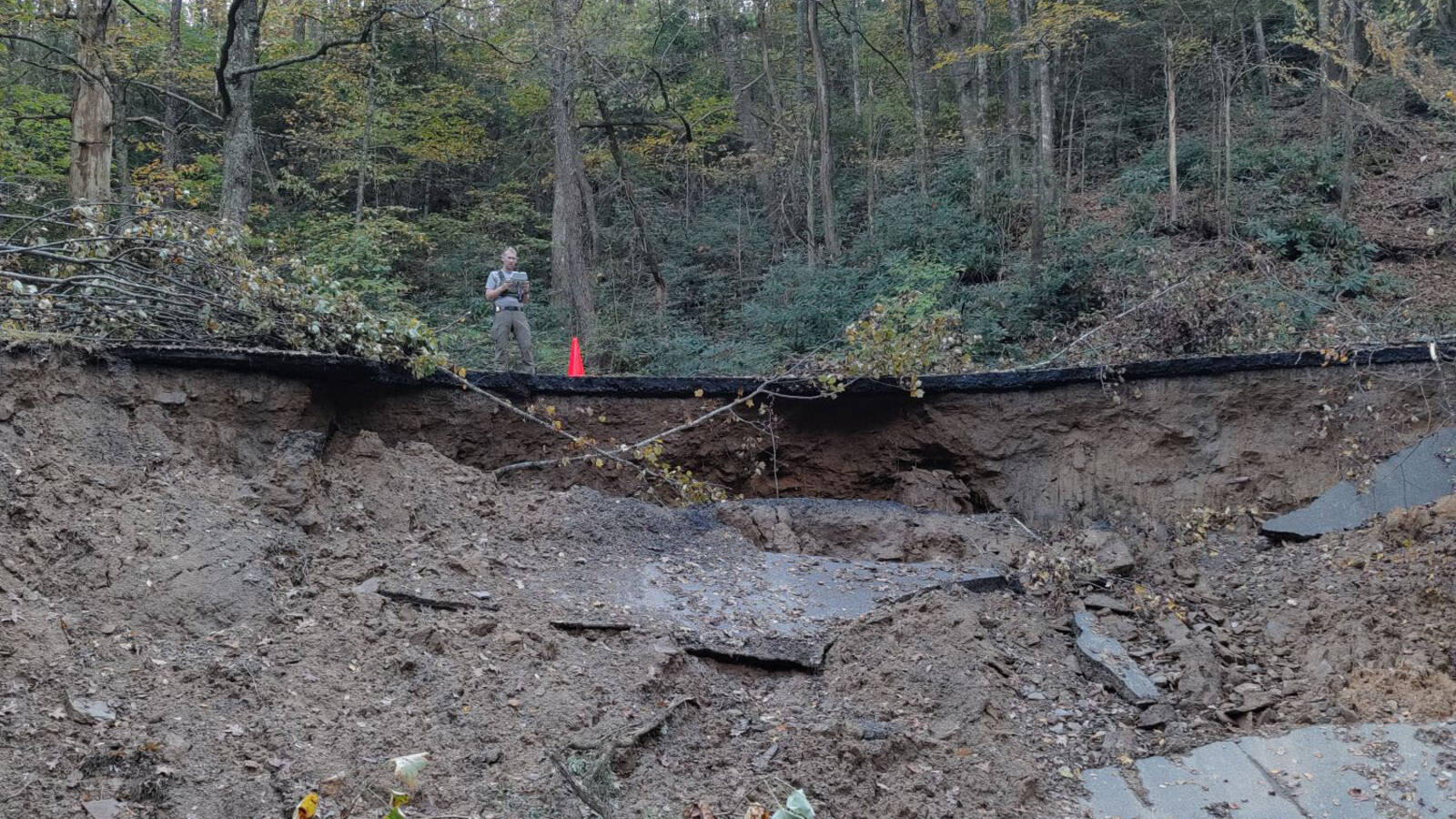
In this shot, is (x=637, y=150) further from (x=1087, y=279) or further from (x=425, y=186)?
(x=1087, y=279)

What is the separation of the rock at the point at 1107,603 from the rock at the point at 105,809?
5405 mm

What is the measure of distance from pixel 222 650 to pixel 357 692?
2.28 feet

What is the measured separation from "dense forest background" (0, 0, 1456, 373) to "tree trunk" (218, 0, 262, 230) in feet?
0.16

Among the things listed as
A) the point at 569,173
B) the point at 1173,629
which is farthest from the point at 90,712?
the point at 569,173

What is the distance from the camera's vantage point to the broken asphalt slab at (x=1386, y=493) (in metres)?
7.13

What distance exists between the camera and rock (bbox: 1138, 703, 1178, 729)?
214 inches

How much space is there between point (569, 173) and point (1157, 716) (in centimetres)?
1399

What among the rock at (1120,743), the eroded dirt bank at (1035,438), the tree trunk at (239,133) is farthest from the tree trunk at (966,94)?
the rock at (1120,743)

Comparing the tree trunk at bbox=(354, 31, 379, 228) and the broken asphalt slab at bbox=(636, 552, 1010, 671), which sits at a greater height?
the tree trunk at bbox=(354, 31, 379, 228)

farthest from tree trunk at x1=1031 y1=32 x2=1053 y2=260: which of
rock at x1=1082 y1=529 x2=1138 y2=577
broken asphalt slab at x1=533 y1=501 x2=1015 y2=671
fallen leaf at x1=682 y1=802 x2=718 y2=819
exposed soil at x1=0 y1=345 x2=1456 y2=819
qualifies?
fallen leaf at x1=682 y1=802 x2=718 y2=819

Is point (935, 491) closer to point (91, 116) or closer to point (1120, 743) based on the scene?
point (1120, 743)

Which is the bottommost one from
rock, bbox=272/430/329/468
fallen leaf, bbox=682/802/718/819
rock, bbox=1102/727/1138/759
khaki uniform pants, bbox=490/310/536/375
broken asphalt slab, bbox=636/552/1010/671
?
rock, bbox=1102/727/1138/759

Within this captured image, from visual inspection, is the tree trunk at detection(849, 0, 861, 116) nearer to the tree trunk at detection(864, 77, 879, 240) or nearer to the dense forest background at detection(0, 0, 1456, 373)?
the dense forest background at detection(0, 0, 1456, 373)

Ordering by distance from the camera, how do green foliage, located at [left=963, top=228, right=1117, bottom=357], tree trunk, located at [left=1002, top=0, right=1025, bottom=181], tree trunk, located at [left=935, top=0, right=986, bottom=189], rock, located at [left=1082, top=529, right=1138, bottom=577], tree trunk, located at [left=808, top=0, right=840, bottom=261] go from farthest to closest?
tree trunk, located at [left=935, top=0, right=986, bottom=189] < tree trunk, located at [left=808, top=0, right=840, bottom=261] < tree trunk, located at [left=1002, top=0, right=1025, bottom=181] < green foliage, located at [left=963, top=228, right=1117, bottom=357] < rock, located at [left=1082, top=529, right=1138, bottom=577]
